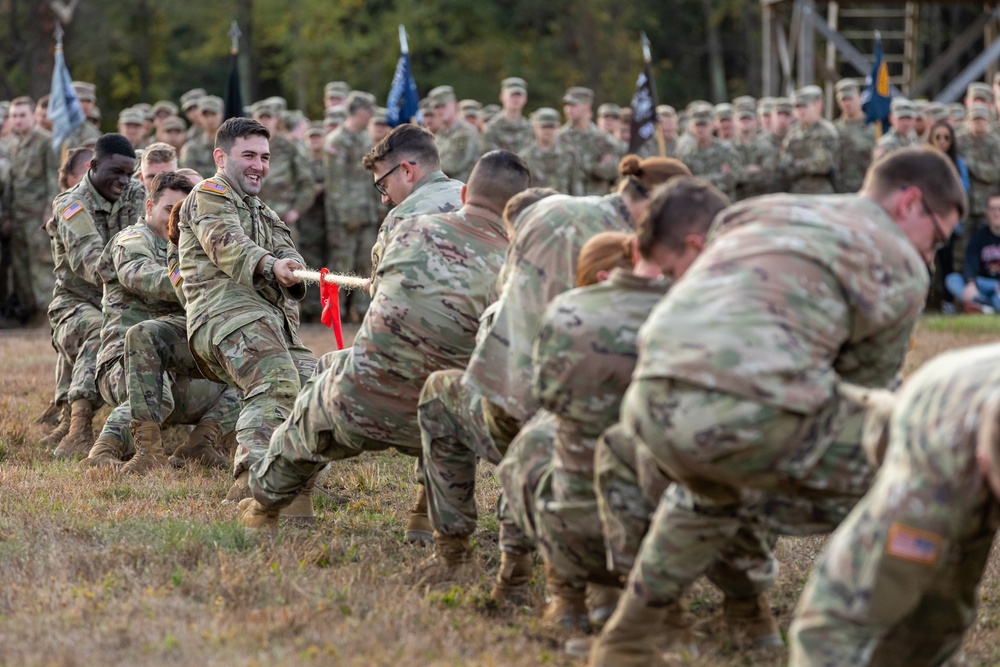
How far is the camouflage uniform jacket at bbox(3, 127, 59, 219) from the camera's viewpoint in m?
17.2

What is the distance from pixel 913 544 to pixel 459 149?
47.9 feet

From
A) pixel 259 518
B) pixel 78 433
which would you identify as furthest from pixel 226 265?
pixel 78 433

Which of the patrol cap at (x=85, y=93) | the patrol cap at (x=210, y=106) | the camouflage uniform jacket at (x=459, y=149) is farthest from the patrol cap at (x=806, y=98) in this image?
the patrol cap at (x=85, y=93)

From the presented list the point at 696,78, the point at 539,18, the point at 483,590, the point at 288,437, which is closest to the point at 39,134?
the point at 288,437

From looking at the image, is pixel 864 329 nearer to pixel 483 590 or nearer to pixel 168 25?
pixel 483 590

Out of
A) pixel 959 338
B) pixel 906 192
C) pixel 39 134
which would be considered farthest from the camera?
pixel 39 134

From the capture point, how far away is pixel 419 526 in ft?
22.5

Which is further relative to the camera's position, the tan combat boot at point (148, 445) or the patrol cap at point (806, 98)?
the patrol cap at point (806, 98)

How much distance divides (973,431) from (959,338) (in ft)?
36.8

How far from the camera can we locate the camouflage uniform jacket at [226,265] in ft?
24.5

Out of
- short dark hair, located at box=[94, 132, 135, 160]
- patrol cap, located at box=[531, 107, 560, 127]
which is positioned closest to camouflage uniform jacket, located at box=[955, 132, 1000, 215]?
patrol cap, located at box=[531, 107, 560, 127]

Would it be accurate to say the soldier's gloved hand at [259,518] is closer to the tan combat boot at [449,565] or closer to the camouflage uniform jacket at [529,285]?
the tan combat boot at [449,565]

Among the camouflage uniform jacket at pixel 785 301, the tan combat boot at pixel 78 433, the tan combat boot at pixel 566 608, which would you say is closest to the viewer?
the camouflage uniform jacket at pixel 785 301

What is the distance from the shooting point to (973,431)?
3.59 metres
